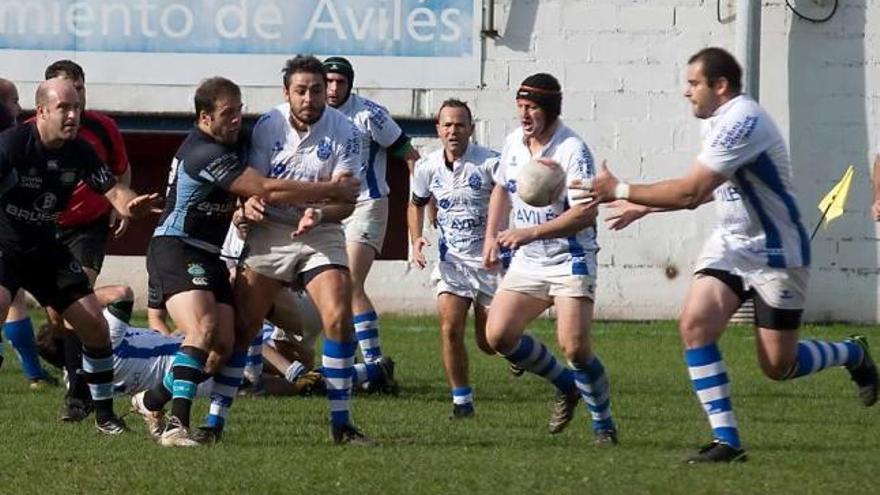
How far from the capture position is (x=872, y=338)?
17.8 meters

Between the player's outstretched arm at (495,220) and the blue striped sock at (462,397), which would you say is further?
→ the blue striped sock at (462,397)

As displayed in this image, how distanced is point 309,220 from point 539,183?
3.88 ft

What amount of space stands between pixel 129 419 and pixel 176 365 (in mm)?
1602

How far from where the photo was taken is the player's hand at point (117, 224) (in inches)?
453

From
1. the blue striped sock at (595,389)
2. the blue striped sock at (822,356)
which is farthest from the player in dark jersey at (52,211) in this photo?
the blue striped sock at (822,356)

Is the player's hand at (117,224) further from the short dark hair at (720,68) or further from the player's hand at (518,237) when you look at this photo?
the short dark hair at (720,68)

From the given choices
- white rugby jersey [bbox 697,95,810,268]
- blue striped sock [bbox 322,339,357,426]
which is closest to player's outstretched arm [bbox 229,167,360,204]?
blue striped sock [bbox 322,339,357,426]

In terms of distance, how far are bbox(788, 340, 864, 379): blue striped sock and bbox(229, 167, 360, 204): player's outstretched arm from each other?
236cm

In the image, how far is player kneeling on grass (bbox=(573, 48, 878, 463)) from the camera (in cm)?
856

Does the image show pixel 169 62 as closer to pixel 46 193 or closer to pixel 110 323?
pixel 110 323

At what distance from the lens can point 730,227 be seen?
29.2 feet

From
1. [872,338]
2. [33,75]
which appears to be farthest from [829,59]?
[33,75]

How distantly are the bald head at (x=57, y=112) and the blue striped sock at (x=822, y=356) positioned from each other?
153 inches

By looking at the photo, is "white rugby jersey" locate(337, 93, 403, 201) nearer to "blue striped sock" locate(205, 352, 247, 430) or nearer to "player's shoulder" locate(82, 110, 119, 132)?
"player's shoulder" locate(82, 110, 119, 132)
